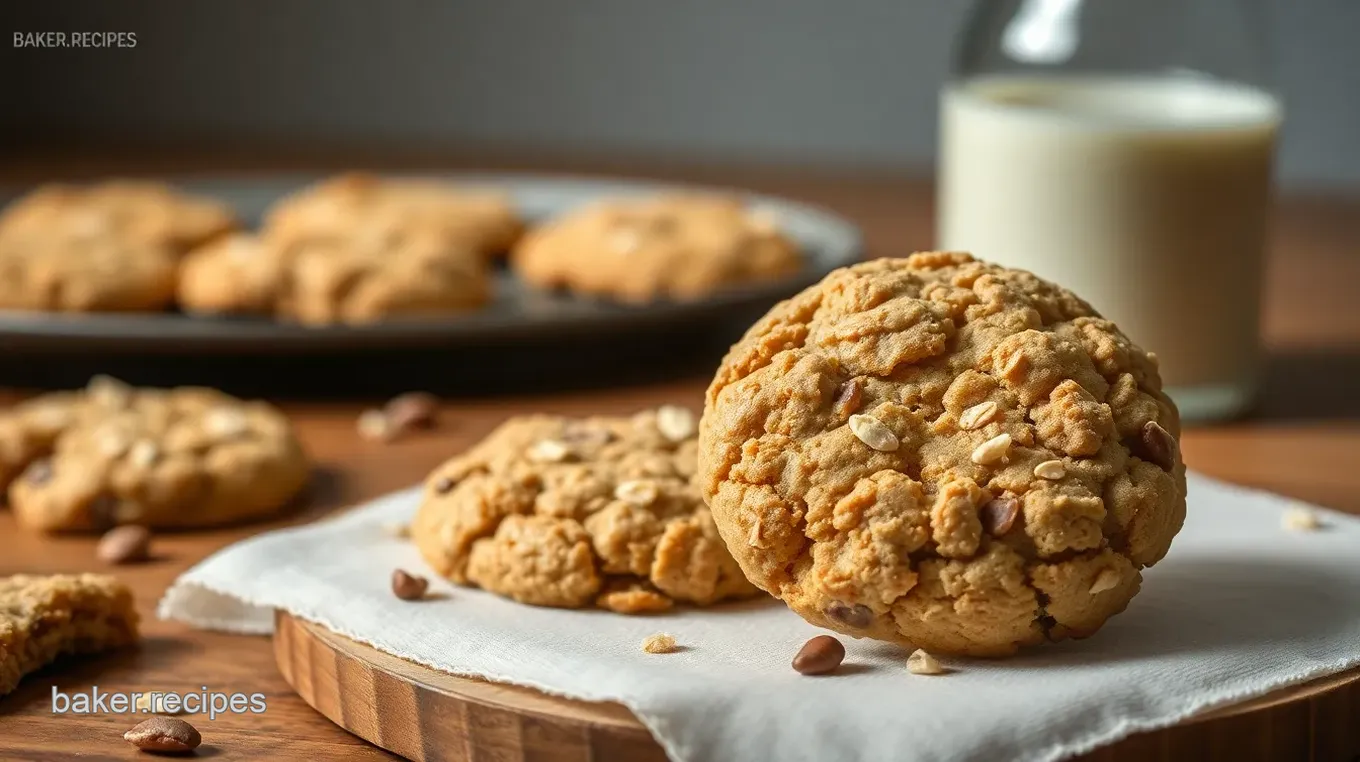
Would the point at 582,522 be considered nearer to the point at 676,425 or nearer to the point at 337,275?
the point at 676,425

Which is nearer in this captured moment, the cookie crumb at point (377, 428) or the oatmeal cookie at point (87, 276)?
the cookie crumb at point (377, 428)

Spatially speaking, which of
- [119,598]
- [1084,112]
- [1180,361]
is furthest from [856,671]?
[1084,112]

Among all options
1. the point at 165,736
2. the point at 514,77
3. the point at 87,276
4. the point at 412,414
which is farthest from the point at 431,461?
the point at 514,77

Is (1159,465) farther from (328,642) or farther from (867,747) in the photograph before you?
(328,642)

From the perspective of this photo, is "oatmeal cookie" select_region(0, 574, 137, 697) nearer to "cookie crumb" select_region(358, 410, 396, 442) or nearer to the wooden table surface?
the wooden table surface

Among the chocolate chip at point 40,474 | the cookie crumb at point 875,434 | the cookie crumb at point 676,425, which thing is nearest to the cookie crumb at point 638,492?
the cookie crumb at point 676,425

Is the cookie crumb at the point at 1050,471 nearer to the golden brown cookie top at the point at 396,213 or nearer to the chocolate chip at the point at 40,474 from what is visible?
the chocolate chip at the point at 40,474

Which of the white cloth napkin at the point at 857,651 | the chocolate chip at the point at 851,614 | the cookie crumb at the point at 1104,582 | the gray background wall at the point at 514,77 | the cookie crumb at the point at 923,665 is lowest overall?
the white cloth napkin at the point at 857,651
